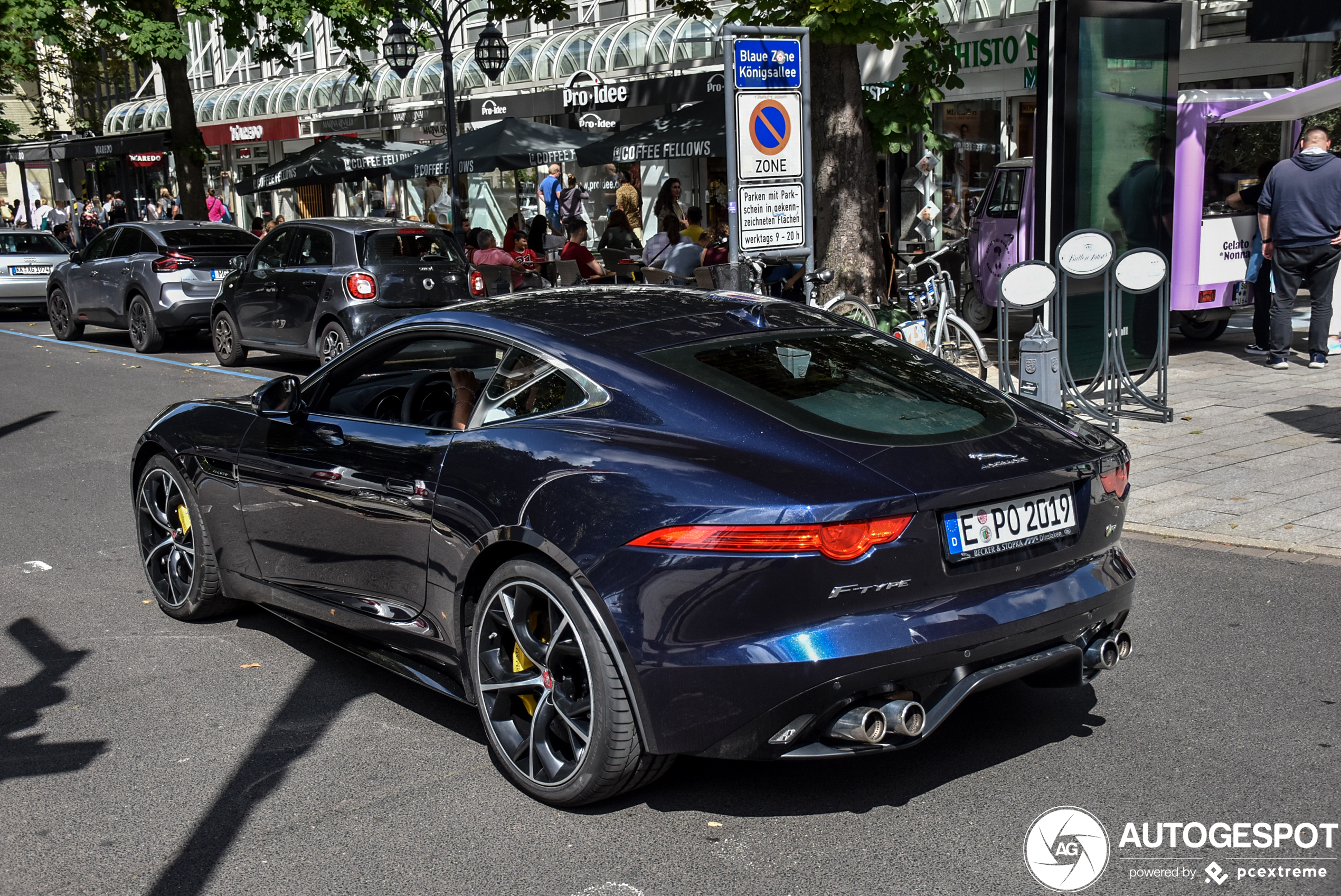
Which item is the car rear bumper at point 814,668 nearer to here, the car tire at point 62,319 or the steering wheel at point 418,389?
the steering wheel at point 418,389

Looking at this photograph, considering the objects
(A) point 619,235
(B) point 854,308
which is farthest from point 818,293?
(A) point 619,235

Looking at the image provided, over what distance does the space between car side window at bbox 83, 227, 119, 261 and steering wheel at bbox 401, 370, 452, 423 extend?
45.1ft

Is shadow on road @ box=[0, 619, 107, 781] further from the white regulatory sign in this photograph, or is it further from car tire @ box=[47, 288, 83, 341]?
car tire @ box=[47, 288, 83, 341]

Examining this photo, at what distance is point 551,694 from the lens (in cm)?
377

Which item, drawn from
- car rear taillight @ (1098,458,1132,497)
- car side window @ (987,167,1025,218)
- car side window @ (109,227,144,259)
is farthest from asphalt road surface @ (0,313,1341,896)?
car side window @ (109,227,144,259)

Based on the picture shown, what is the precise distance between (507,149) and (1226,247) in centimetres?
1042

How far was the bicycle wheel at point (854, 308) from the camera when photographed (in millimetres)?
11289

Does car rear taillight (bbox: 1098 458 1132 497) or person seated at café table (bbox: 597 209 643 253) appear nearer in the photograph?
car rear taillight (bbox: 1098 458 1132 497)

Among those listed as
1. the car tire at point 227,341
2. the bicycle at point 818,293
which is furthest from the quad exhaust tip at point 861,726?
the car tire at point 227,341

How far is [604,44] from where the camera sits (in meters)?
27.1

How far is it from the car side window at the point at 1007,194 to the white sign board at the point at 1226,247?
245cm

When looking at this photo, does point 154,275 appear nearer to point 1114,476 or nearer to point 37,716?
point 37,716

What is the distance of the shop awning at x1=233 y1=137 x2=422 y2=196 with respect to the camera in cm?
2234

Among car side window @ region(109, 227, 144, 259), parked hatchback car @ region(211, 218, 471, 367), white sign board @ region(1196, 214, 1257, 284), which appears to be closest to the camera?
white sign board @ region(1196, 214, 1257, 284)
